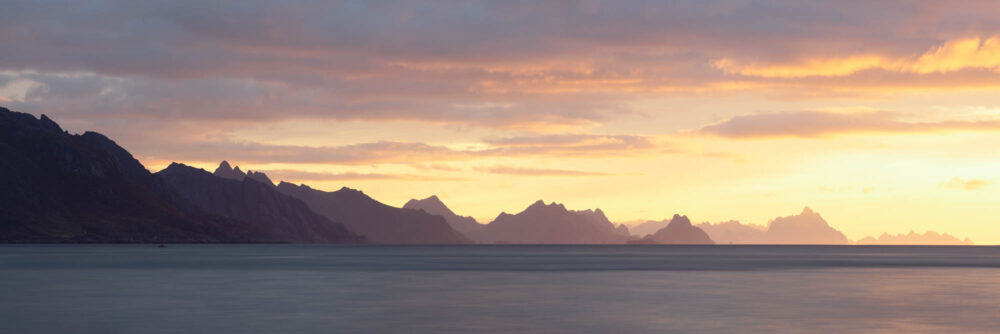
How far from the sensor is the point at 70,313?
59.7 meters

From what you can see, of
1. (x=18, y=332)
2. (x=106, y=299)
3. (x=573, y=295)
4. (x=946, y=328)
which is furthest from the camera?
(x=573, y=295)

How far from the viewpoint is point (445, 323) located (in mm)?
52781

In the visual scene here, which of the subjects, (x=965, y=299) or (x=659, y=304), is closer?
(x=659, y=304)

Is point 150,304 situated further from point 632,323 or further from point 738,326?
point 738,326

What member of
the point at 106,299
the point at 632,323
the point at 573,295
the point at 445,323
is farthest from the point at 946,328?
the point at 106,299

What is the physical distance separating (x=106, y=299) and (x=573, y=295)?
33921 millimetres

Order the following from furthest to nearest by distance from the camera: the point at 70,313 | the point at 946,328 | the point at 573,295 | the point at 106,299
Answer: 1. the point at 573,295
2. the point at 106,299
3. the point at 70,313
4. the point at 946,328

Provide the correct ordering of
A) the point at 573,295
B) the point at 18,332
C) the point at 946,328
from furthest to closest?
the point at 573,295, the point at 946,328, the point at 18,332

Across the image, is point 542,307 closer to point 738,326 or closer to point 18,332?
point 738,326

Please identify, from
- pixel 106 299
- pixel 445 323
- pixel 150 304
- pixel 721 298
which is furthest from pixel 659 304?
pixel 106 299

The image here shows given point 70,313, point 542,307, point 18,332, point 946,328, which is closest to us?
point 18,332

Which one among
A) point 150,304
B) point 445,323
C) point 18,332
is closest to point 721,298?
point 445,323

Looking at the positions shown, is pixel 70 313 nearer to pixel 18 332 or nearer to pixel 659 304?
pixel 18 332

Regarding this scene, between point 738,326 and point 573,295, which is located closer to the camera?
point 738,326
